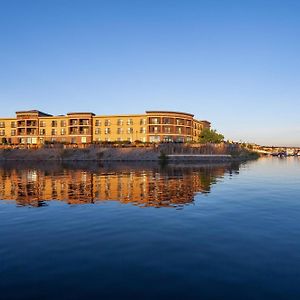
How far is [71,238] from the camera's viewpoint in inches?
565

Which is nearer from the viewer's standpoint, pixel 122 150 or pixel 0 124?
pixel 122 150

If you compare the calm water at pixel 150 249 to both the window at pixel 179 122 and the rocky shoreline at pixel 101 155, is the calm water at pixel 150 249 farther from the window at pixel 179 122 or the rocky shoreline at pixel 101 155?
the window at pixel 179 122

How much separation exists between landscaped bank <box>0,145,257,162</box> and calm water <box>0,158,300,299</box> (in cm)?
7331

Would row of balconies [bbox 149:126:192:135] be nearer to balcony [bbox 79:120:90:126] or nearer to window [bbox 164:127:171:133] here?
window [bbox 164:127:171:133]

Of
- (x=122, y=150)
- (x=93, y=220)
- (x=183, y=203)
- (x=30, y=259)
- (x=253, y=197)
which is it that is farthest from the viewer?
(x=122, y=150)

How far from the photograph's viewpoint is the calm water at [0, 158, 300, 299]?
908 centimetres

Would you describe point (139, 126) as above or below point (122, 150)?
above

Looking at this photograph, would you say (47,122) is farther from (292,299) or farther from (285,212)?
(292,299)

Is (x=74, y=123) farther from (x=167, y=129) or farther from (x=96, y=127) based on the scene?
(x=167, y=129)

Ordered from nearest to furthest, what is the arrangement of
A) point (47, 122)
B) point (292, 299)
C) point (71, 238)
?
point (292, 299), point (71, 238), point (47, 122)

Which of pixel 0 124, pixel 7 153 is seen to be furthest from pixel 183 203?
pixel 0 124

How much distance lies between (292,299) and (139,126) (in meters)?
118

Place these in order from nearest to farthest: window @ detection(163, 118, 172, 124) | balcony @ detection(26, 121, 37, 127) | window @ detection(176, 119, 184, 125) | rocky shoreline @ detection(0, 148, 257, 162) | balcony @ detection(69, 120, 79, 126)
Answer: rocky shoreline @ detection(0, 148, 257, 162) → window @ detection(163, 118, 172, 124) → window @ detection(176, 119, 184, 125) → balcony @ detection(69, 120, 79, 126) → balcony @ detection(26, 121, 37, 127)

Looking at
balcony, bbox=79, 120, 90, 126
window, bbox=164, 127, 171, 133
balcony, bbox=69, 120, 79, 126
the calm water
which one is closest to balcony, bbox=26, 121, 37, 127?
balcony, bbox=69, 120, 79, 126
